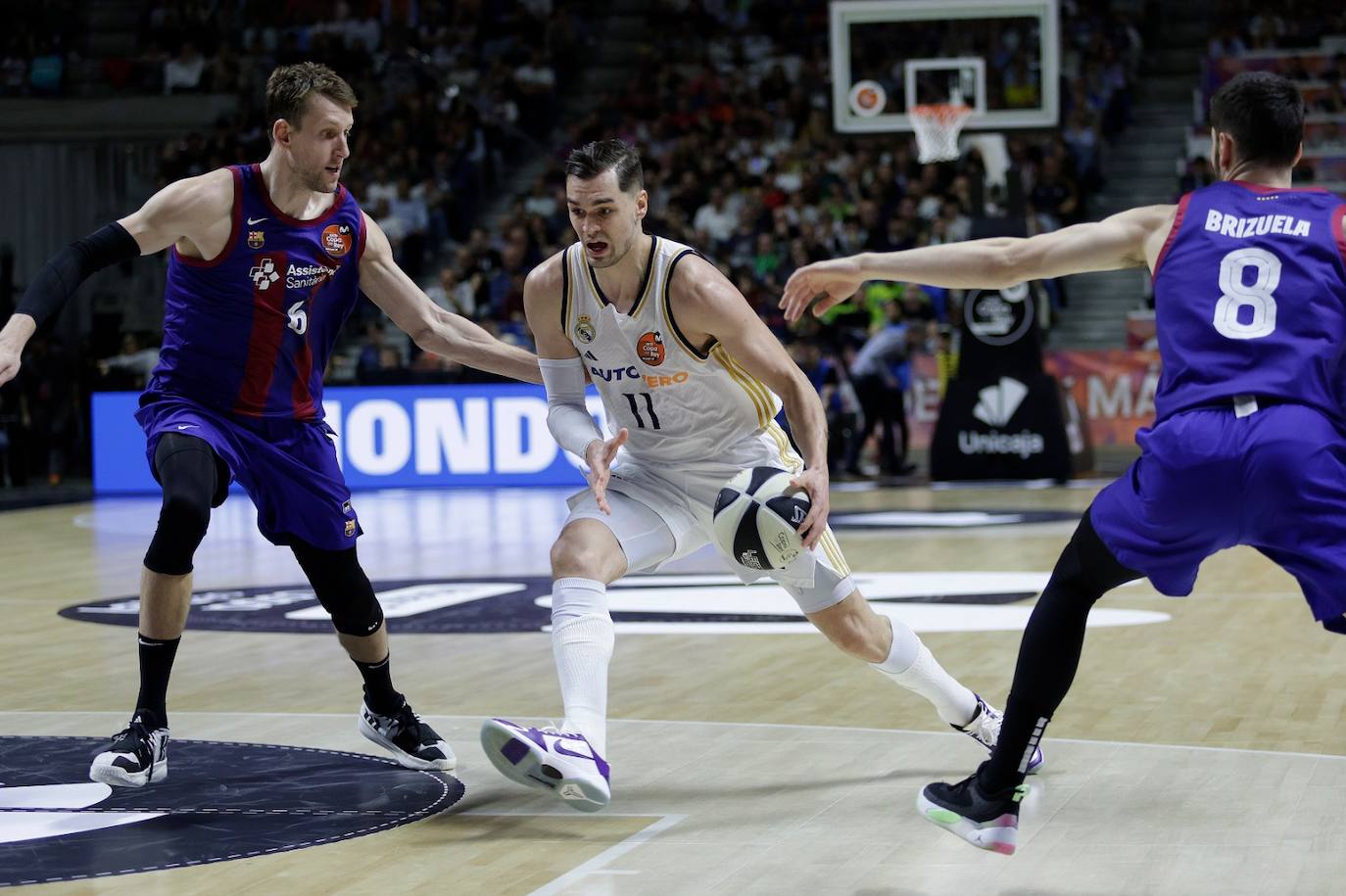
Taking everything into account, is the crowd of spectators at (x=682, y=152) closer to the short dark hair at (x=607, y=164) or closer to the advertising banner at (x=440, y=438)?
the advertising banner at (x=440, y=438)

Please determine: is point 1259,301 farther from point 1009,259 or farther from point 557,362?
point 557,362

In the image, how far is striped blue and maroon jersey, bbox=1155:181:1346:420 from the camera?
3.90m

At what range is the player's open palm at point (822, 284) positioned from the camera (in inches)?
177

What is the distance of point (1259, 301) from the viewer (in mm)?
3932

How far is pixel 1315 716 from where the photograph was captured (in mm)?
6020

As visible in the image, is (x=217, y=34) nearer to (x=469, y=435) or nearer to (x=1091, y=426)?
(x=469, y=435)

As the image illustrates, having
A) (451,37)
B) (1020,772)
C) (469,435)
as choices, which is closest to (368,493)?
(469,435)

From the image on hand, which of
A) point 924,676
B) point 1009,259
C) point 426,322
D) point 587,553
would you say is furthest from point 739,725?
point 1009,259

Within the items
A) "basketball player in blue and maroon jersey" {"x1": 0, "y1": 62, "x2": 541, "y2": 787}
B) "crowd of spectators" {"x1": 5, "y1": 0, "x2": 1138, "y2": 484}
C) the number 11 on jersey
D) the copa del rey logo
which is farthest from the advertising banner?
the number 11 on jersey

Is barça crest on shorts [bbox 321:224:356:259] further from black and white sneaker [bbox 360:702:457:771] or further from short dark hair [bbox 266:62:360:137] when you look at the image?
black and white sneaker [bbox 360:702:457:771]

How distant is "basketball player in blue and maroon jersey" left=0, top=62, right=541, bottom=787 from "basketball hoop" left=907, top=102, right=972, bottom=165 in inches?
441

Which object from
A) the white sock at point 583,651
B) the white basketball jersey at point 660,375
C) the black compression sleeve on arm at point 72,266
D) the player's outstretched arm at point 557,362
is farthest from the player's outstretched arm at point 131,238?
the white sock at point 583,651

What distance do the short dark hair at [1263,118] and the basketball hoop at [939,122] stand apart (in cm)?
1228

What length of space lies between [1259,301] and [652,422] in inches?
74.9
